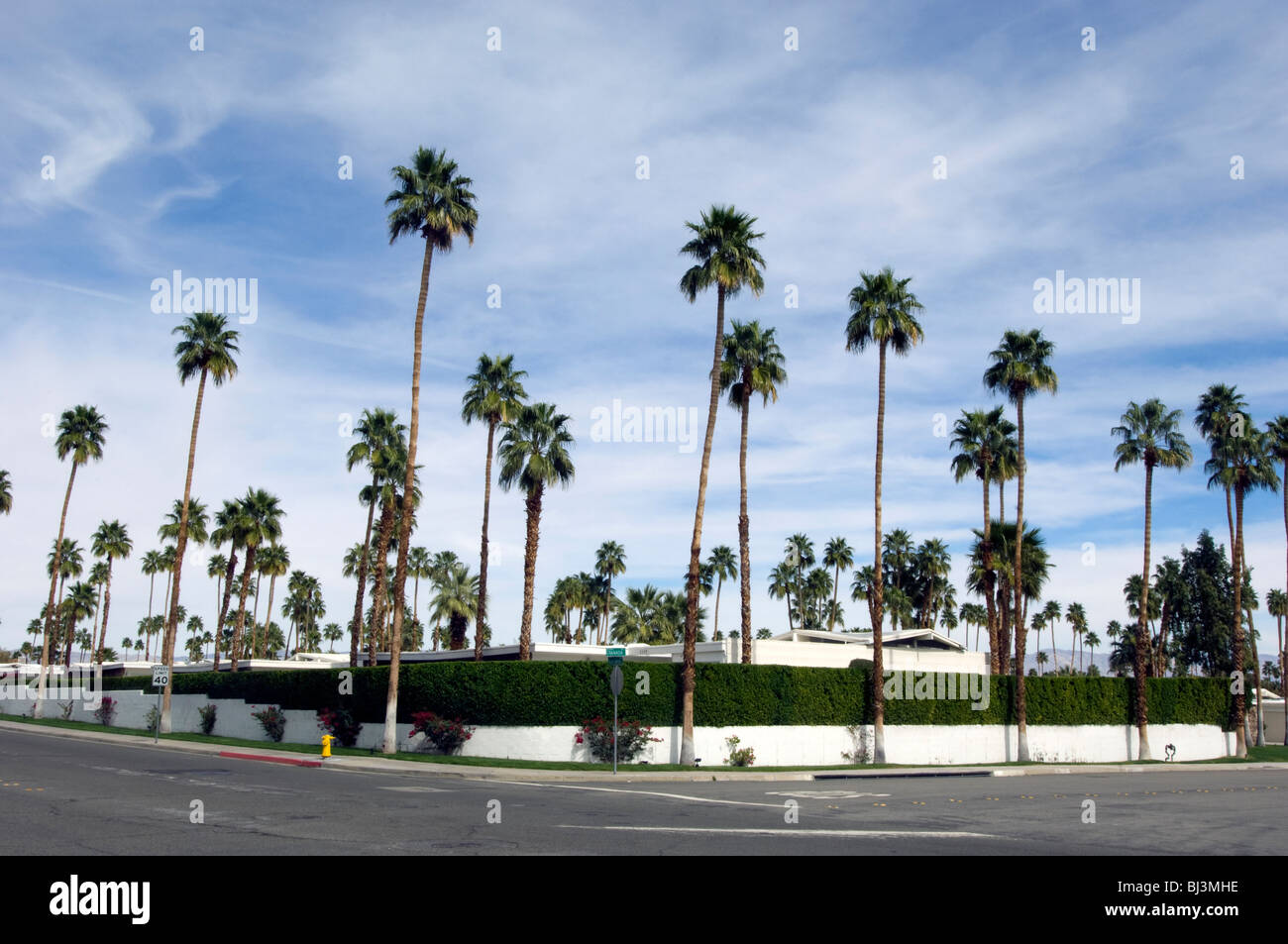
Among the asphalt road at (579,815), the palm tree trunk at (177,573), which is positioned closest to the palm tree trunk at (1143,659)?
the asphalt road at (579,815)

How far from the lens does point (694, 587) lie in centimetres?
3572

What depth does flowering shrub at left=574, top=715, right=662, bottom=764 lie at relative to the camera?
111ft

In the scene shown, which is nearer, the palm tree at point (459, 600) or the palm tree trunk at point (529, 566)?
the palm tree trunk at point (529, 566)

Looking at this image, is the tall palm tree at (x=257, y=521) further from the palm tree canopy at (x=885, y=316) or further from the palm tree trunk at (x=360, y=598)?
the palm tree canopy at (x=885, y=316)

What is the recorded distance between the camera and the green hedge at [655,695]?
34.7 m

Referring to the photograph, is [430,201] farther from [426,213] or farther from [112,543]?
[112,543]

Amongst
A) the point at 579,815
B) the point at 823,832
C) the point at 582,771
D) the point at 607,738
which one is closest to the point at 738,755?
the point at 607,738

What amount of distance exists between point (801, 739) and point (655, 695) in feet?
21.9

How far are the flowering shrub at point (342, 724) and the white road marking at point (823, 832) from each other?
26.6 meters

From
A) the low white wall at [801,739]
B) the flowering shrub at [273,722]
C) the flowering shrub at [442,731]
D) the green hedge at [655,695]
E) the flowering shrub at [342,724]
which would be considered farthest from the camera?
the flowering shrub at [273,722]

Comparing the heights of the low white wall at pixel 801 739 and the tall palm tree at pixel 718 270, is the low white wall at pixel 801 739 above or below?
below
